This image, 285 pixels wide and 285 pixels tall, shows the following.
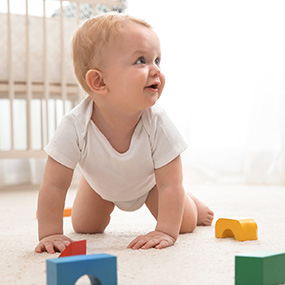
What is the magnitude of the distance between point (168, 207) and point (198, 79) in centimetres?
147

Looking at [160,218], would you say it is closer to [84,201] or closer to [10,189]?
[84,201]

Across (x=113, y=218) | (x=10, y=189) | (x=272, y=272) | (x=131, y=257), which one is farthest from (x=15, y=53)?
(x=272, y=272)

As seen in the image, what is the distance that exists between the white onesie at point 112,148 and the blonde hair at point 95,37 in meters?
0.10

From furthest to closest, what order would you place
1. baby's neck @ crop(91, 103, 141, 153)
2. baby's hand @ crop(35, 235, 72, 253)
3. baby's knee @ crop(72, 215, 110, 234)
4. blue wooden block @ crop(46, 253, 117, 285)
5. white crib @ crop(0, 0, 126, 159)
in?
white crib @ crop(0, 0, 126, 159), baby's knee @ crop(72, 215, 110, 234), baby's neck @ crop(91, 103, 141, 153), baby's hand @ crop(35, 235, 72, 253), blue wooden block @ crop(46, 253, 117, 285)

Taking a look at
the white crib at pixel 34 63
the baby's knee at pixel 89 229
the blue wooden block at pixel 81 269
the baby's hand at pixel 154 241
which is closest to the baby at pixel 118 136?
the baby's hand at pixel 154 241

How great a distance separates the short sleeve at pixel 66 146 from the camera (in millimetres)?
898

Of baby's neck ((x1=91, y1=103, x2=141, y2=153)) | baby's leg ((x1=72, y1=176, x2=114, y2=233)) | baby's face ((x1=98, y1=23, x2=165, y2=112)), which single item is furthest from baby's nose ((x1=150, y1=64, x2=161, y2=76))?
baby's leg ((x1=72, y1=176, x2=114, y2=233))

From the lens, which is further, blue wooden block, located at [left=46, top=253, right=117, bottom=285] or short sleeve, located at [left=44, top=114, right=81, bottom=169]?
short sleeve, located at [left=44, top=114, right=81, bottom=169]

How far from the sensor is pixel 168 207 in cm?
89

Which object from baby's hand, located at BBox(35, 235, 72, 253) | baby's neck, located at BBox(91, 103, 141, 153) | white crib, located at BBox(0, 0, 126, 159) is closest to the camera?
baby's hand, located at BBox(35, 235, 72, 253)

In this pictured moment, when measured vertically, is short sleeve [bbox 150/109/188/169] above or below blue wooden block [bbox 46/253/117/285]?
above

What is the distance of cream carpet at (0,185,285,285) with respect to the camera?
25.4 inches

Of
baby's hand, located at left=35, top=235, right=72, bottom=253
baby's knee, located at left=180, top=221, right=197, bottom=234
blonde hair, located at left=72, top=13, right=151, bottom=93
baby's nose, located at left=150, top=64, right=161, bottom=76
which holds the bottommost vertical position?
baby's knee, located at left=180, top=221, right=197, bottom=234

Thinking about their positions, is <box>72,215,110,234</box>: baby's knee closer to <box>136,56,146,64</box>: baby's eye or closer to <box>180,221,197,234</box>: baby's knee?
<box>180,221,197,234</box>: baby's knee
